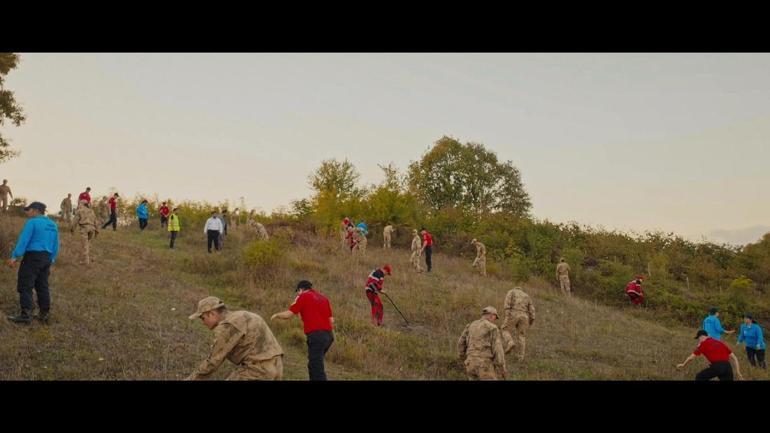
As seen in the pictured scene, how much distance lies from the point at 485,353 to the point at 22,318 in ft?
26.4

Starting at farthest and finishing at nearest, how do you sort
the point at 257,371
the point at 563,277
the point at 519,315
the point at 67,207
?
1. the point at 563,277
2. the point at 67,207
3. the point at 519,315
4. the point at 257,371

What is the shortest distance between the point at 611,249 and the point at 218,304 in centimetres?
3887

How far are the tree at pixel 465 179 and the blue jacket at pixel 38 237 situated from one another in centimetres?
5266

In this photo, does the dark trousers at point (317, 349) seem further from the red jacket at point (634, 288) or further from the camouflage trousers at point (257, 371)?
the red jacket at point (634, 288)

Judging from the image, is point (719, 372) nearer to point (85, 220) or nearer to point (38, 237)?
point (38, 237)

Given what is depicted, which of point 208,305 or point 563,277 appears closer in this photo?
point 208,305

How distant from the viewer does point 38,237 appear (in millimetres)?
10281

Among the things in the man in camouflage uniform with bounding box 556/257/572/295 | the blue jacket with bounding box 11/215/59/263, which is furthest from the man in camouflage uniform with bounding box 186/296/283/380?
the man in camouflage uniform with bounding box 556/257/572/295

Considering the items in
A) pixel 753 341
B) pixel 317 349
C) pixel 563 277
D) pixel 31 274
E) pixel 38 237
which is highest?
pixel 38 237

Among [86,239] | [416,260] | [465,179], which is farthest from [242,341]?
[465,179]

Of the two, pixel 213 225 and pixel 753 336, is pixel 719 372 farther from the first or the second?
pixel 213 225

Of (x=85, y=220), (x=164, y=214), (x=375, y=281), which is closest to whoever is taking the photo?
(x=375, y=281)

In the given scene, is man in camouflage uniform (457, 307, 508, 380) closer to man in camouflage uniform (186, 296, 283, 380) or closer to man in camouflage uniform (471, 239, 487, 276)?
man in camouflage uniform (186, 296, 283, 380)

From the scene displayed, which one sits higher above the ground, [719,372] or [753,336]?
[719,372]
